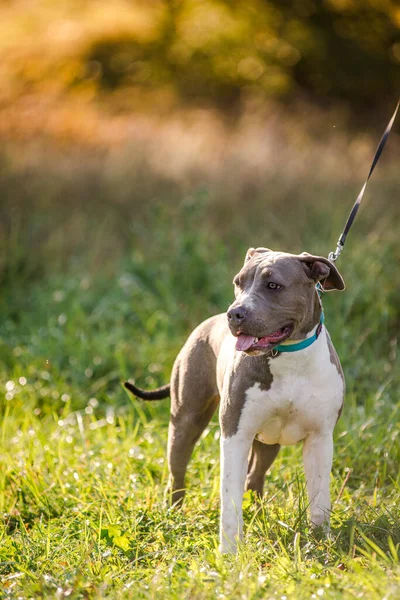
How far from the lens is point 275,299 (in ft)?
11.8

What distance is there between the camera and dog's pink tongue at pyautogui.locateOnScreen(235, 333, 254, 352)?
3531 mm

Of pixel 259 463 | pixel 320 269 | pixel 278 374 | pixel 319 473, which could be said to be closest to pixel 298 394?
pixel 278 374

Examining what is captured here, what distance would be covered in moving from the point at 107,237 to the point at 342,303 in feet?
11.4

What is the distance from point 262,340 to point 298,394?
1.21 feet

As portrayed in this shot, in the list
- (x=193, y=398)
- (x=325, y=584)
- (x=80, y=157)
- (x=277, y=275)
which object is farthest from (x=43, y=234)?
(x=325, y=584)

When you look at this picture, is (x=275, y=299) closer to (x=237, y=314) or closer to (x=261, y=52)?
(x=237, y=314)

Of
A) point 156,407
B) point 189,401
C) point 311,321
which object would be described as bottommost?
point 156,407

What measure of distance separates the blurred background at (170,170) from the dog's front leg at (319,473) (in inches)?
100

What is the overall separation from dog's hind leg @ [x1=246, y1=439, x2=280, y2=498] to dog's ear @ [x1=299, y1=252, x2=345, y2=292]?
3.67 ft

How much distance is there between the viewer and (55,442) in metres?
5.69

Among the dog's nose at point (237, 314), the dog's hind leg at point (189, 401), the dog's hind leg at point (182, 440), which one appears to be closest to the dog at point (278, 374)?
the dog's nose at point (237, 314)

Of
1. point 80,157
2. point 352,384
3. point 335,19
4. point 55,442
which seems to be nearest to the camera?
point 55,442

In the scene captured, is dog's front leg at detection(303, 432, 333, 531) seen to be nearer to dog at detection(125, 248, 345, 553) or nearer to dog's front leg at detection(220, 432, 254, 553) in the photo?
dog at detection(125, 248, 345, 553)

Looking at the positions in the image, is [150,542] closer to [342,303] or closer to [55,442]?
[55,442]
